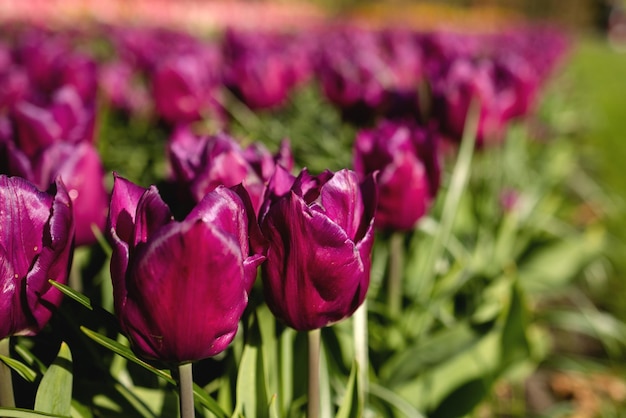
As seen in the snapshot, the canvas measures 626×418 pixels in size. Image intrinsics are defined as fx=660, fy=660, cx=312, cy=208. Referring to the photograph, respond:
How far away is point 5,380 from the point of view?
0.86 m

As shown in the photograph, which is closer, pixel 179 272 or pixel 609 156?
pixel 179 272

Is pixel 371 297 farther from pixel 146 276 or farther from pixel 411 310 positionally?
pixel 146 276

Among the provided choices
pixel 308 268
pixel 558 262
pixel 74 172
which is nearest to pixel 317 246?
pixel 308 268

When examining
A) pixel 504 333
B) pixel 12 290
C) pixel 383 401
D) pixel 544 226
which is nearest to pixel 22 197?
pixel 12 290

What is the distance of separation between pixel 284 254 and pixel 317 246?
0.15ft

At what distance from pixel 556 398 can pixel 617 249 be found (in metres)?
1.30

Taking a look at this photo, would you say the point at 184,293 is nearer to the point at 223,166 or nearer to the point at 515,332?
the point at 223,166

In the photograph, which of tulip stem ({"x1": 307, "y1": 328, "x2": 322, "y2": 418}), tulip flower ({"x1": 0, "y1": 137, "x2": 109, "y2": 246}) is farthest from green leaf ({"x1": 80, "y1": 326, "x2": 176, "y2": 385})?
tulip flower ({"x1": 0, "y1": 137, "x2": 109, "y2": 246})

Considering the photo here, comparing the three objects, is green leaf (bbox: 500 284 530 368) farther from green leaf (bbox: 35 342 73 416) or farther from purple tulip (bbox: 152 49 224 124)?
purple tulip (bbox: 152 49 224 124)

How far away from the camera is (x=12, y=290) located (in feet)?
2.54

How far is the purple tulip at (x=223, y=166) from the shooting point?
0.96 meters

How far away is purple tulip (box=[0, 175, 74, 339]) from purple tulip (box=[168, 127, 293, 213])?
0.21 m

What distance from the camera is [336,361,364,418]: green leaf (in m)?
1.02

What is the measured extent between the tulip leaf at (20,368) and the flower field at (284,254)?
1 cm
